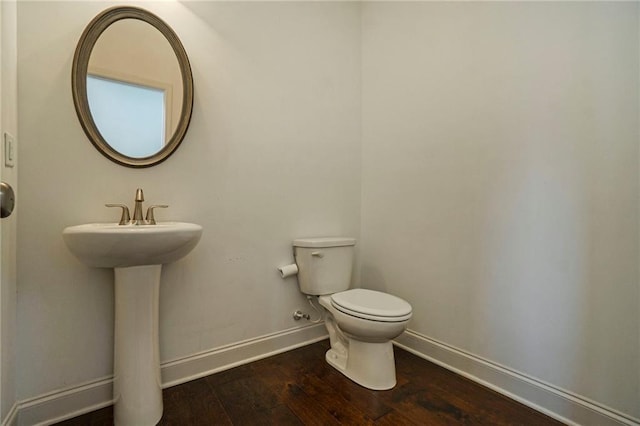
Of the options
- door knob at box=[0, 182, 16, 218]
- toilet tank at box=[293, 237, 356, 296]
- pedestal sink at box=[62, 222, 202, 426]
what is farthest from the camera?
toilet tank at box=[293, 237, 356, 296]

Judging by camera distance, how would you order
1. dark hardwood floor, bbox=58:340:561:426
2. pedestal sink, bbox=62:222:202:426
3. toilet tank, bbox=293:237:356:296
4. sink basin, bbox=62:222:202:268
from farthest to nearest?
1. toilet tank, bbox=293:237:356:296
2. dark hardwood floor, bbox=58:340:561:426
3. pedestal sink, bbox=62:222:202:426
4. sink basin, bbox=62:222:202:268

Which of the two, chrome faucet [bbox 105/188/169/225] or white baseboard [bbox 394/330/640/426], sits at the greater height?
chrome faucet [bbox 105/188/169/225]

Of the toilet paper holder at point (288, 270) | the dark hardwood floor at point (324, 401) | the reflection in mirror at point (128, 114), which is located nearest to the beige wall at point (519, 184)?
the dark hardwood floor at point (324, 401)

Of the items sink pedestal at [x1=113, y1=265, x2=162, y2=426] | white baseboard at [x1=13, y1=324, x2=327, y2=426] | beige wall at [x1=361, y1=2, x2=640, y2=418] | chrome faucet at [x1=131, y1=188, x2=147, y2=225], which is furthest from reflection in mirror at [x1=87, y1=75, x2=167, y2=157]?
beige wall at [x1=361, y1=2, x2=640, y2=418]

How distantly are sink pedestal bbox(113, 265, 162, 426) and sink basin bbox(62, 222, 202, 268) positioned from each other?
111 mm

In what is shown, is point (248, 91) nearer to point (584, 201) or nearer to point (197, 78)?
point (197, 78)

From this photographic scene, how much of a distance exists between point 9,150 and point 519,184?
2029 millimetres

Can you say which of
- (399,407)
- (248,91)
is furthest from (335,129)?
(399,407)

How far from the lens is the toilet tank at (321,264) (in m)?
1.71

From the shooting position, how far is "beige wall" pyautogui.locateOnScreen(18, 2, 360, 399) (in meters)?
1.15

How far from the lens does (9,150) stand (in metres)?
1.02

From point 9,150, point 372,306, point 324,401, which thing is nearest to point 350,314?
point 372,306

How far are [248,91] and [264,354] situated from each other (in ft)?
4.97

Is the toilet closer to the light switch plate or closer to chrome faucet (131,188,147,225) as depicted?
chrome faucet (131,188,147,225)
